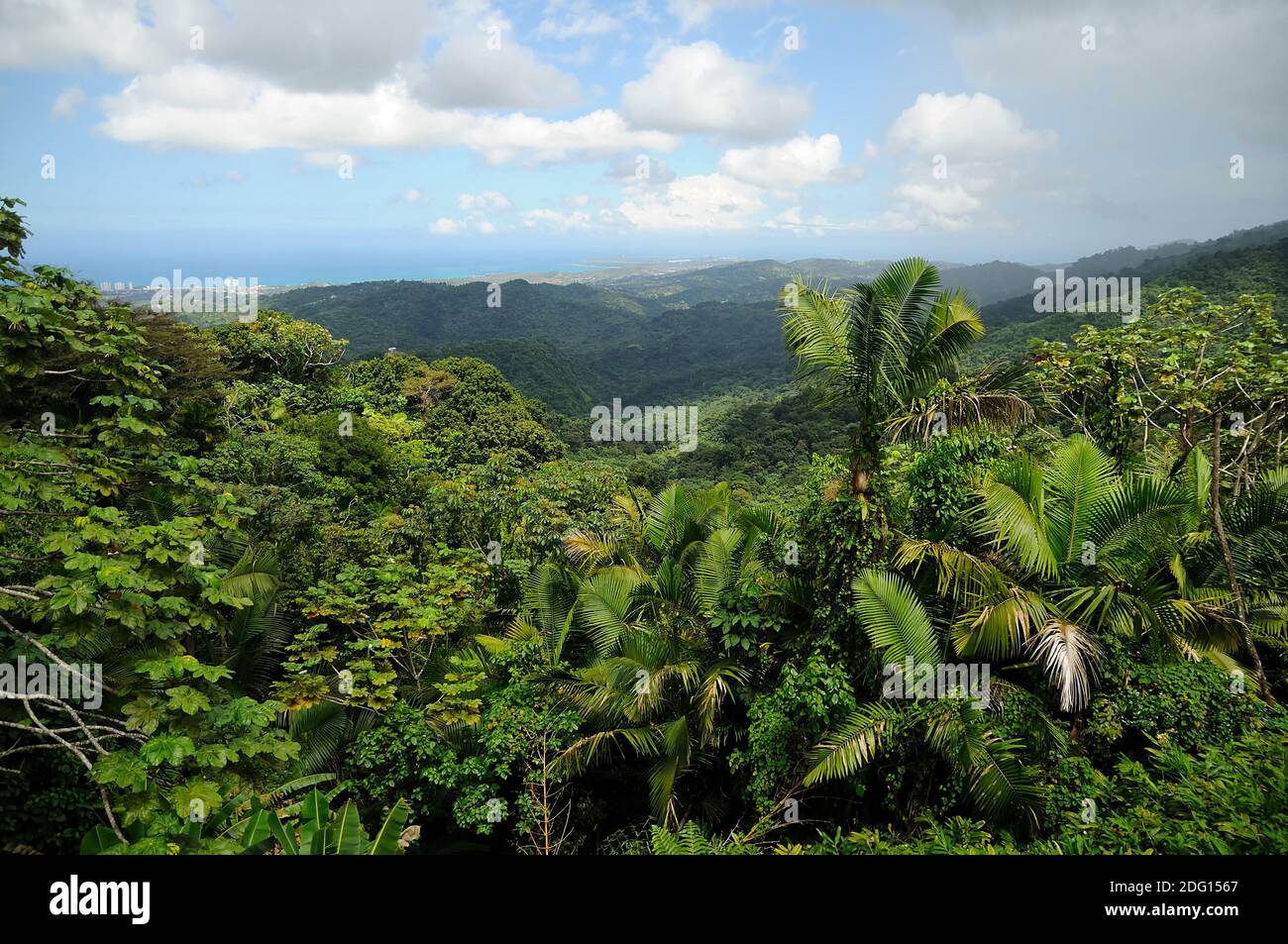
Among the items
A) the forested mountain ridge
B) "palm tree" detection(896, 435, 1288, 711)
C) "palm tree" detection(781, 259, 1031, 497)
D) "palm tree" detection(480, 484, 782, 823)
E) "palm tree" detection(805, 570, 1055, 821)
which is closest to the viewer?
"palm tree" detection(805, 570, 1055, 821)

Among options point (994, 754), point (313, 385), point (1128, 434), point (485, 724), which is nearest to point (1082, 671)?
point (994, 754)

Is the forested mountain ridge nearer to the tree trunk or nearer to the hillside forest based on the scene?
the hillside forest

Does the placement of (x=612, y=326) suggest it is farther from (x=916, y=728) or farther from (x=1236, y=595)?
(x=916, y=728)

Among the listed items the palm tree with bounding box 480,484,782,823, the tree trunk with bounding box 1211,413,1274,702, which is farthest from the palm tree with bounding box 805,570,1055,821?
the tree trunk with bounding box 1211,413,1274,702

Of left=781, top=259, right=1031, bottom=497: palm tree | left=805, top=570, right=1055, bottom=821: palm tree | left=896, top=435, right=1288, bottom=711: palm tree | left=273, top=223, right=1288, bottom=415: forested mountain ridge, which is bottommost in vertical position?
left=805, top=570, right=1055, bottom=821: palm tree

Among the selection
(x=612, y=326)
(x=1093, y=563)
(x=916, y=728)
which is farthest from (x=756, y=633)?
(x=612, y=326)

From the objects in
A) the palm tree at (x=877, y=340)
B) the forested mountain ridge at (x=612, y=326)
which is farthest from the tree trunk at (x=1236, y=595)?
the forested mountain ridge at (x=612, y=326)
